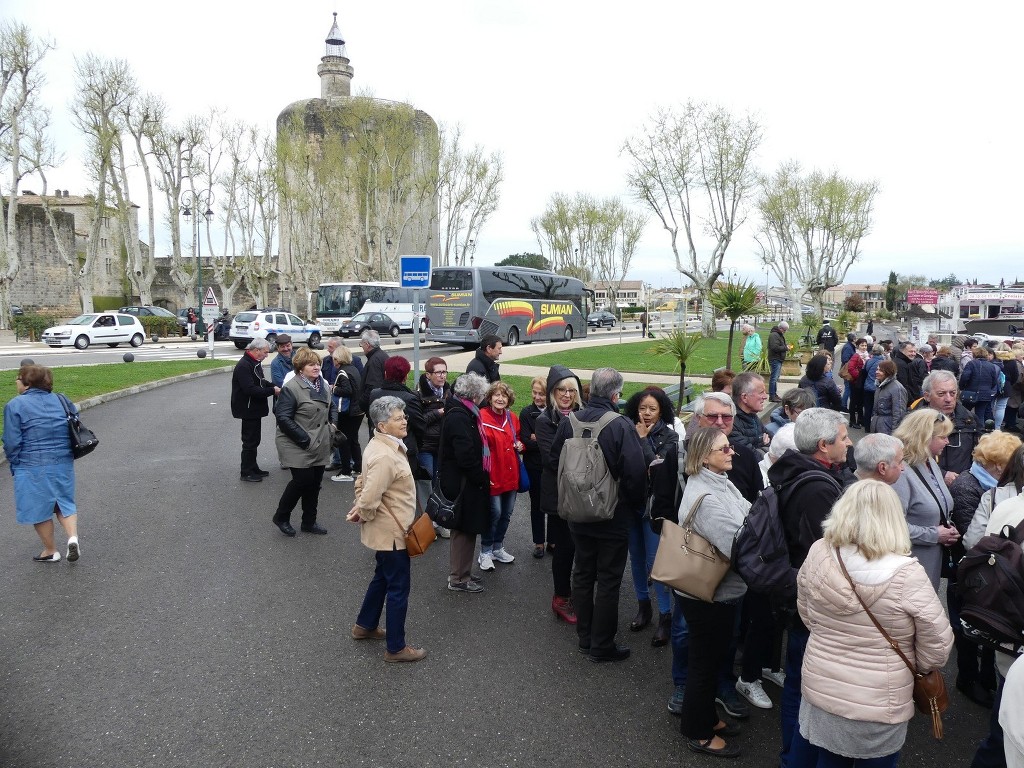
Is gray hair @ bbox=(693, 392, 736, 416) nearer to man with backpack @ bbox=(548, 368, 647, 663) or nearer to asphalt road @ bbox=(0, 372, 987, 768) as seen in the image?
man with backpack @ bbox=(548, 368, 647, 663)

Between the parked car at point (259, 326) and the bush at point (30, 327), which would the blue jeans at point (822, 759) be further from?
the bush at point (30, 327)

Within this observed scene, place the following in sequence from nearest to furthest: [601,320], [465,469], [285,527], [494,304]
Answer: [465,469]
[285,527]
[494,304]
[601,320]

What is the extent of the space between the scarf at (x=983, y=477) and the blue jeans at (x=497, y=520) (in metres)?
3.18

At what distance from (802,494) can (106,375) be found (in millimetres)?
19228

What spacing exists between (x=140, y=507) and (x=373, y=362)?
9.36 feet

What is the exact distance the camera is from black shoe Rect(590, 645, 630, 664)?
4.46 metres

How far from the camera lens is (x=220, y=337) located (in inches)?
1462

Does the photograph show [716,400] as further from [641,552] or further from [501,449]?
[501,449]

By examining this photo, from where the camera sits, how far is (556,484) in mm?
5117

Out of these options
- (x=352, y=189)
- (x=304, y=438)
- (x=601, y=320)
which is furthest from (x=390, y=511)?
(x=601, y=320)

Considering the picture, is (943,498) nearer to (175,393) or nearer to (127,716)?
(127,716)

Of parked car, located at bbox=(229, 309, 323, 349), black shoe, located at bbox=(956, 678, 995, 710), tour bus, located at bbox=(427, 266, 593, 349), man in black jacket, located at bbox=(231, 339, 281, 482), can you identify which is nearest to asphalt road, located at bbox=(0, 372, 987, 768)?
black shoe, located at bbox=(956, 678, 995, 710)

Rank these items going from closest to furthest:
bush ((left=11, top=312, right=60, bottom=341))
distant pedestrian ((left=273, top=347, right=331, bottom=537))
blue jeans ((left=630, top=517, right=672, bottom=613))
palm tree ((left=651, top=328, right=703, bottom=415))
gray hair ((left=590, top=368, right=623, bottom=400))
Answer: gray hair ((left=590, top=368, right=623, bottom=400))
blue jeans ((left=630, top=517, right=672, bottom=613))
distant pedestrian ((left=273, top=347, right=331, bottom=537))
palm tree ((left=651, top=328, right=703, bottom=415))
bush ((left=11, top=312, right=60, bottom=341))

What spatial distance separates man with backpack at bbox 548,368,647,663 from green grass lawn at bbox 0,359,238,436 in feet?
42.0
